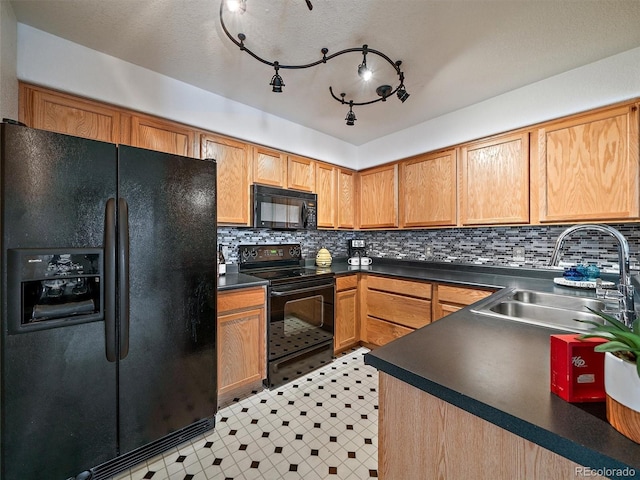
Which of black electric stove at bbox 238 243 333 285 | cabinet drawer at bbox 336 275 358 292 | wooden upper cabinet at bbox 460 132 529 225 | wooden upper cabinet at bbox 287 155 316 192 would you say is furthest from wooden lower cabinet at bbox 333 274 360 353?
wooden upper cabinet at bbox 460 132 529 225

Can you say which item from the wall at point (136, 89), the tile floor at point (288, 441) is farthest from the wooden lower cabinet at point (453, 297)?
the wall at point (136, 89)

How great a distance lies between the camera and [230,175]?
2.36 metres

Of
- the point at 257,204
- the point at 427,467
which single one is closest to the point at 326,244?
the point at 257,204

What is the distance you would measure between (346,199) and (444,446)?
2921 millimetres

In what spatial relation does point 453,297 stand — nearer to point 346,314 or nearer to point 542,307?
point 542,307

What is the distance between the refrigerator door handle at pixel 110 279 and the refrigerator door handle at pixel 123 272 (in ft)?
0.08

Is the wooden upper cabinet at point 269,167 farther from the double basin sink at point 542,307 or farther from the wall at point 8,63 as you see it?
the double basin sink at point 542,307

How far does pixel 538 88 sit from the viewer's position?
2109 mm

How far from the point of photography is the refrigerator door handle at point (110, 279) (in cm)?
133

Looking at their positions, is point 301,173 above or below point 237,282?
above

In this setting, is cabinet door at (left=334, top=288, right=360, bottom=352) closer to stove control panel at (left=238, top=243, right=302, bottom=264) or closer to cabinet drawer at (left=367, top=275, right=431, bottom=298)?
cabinet drawer at (left=367, top=275, right=431, bottom=298)

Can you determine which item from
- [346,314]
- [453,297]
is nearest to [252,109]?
[346,314]

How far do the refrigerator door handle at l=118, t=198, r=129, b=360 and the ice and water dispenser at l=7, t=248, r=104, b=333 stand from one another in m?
0.08

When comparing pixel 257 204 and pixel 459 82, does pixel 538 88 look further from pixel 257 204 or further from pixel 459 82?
pixel 257 204
